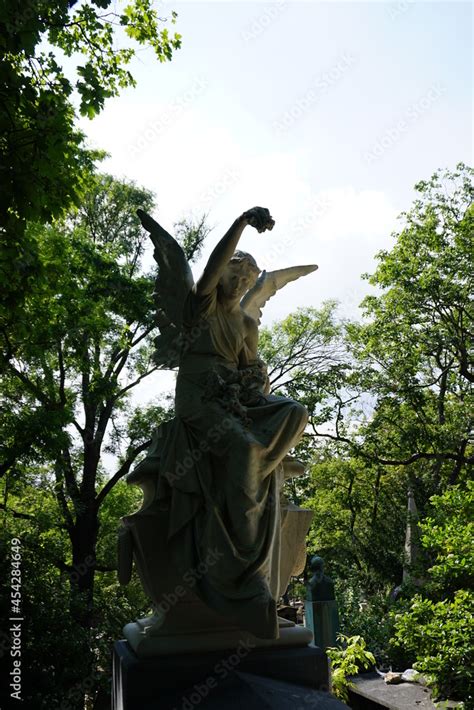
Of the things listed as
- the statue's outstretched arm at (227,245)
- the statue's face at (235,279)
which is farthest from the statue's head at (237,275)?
the statue's outstretched arm at (227,245)

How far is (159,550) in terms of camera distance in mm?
3834

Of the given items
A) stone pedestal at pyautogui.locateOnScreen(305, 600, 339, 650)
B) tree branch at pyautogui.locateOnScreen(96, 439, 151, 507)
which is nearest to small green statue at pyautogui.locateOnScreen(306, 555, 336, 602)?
stone pedestal at pyautogui.locateOnScreen(305, 600, 339, 650)

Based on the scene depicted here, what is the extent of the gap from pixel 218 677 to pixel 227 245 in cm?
261

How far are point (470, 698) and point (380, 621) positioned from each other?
266 inches

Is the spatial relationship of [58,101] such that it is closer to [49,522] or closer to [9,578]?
[9,578]

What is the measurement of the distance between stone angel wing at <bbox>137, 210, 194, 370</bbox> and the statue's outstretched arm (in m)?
0.34

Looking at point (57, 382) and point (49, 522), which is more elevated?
point (57, 382)

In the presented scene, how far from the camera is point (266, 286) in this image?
16.2ft

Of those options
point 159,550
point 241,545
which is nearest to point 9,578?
point 159,550

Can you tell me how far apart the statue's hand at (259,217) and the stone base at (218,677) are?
2568 mm

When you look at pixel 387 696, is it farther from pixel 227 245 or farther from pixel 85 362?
pixel 85 362

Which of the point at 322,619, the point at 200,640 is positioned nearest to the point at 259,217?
the point at 200,640

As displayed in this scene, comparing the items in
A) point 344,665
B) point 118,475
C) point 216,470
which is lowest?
point 344,665

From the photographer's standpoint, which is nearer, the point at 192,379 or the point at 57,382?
the point at 192,379
